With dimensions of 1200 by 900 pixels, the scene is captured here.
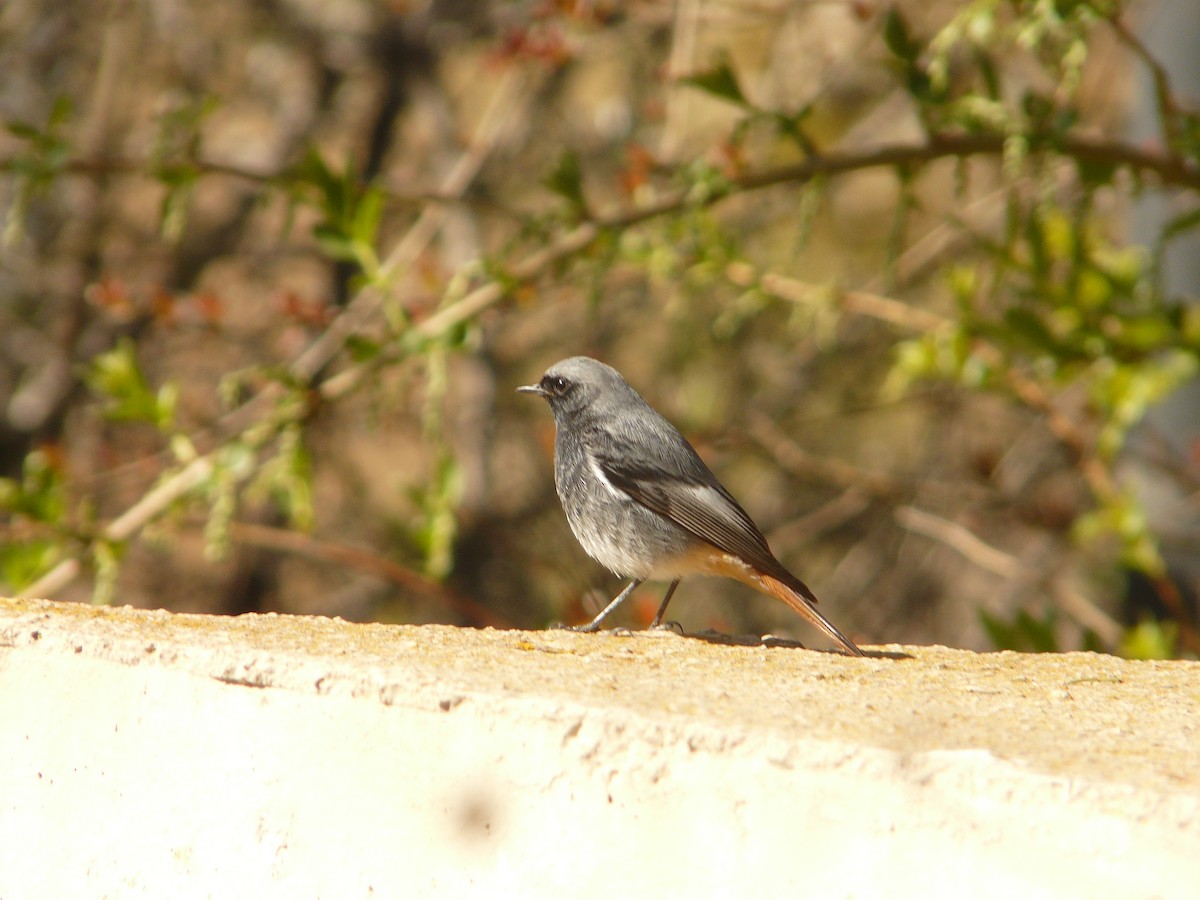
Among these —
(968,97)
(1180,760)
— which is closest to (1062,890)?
(1180,760)

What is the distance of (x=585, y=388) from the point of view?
13.1 ft

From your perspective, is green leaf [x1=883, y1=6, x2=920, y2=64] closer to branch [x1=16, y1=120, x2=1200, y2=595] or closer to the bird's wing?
branch [x1=16, y1=120, x2=1200, y2=595]

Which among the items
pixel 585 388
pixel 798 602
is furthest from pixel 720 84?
pixel 798 602

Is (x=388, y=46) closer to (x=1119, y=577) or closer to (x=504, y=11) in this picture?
(x=504, y=11)

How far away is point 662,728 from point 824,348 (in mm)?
3774

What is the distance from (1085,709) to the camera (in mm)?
2480

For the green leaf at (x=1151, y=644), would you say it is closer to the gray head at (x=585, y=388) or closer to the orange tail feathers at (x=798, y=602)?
the orange tail feathers at (x=798, y=602)

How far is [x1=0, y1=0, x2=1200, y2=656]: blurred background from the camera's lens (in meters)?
4.60

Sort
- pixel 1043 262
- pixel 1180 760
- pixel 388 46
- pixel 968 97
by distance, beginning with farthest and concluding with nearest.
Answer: pixel 388 46 → pixel 1043 262 → pixel 968 97 → pixel 1180 760

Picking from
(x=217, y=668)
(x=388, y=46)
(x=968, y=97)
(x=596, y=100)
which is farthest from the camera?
(x=596, y=100)

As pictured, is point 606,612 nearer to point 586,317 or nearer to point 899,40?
point 899,40

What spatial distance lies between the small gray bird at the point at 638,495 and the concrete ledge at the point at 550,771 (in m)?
0.80

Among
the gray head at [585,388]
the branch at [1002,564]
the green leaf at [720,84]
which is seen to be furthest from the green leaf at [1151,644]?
the green leaf at [720,84]

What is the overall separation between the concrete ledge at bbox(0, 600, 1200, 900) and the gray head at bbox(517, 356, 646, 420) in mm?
1241
